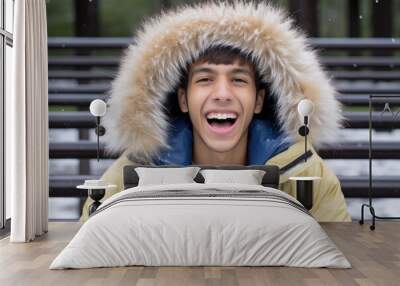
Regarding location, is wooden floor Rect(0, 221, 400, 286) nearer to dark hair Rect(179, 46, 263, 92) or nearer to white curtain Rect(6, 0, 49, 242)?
white curtain Rect(6, 0, 49, 242)

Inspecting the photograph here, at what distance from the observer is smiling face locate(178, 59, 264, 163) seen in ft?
20.7

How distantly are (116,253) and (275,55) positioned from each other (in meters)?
2.98

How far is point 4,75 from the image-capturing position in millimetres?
6082

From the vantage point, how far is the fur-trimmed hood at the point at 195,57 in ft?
20.7

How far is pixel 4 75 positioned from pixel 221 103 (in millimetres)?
2138

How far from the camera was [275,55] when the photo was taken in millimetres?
6250

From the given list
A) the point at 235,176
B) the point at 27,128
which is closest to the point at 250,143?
the point at 235,176

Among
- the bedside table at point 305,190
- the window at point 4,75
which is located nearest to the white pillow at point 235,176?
the bedside table at point 305,190

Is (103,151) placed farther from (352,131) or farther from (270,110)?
(352,131)

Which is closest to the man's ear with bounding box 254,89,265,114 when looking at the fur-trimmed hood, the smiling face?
the smiling face

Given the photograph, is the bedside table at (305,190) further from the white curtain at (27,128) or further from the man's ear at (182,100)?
the white curtain at (27,128)

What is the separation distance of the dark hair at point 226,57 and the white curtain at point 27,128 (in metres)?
1.50

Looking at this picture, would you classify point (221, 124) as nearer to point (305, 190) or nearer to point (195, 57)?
point (195, 57)

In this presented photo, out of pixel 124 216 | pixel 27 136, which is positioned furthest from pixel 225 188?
pixel 27 136
